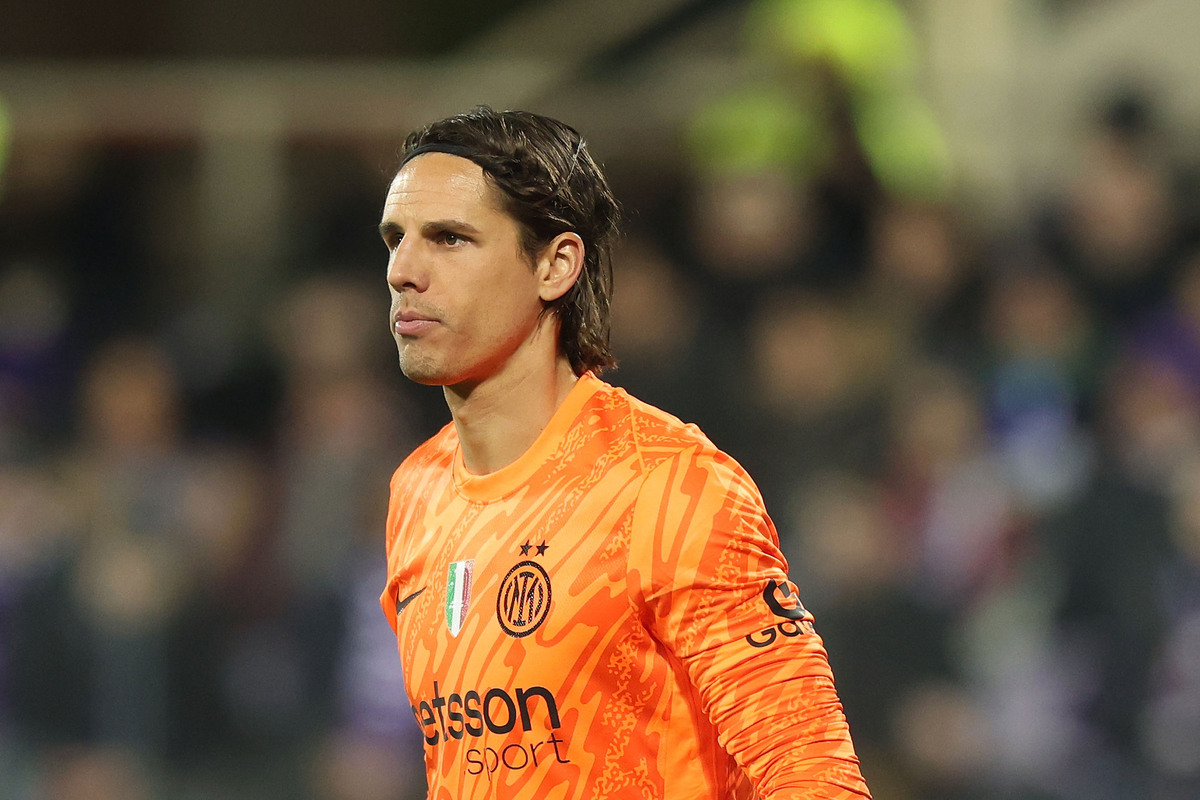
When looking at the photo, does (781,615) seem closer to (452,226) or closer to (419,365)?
(419,365)

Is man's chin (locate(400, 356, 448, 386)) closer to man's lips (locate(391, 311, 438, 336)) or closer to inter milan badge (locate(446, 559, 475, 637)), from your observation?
man's lips (locate(391, 311, 438, 336))

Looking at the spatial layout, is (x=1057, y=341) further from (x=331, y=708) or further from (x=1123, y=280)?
(x=331, y=708)

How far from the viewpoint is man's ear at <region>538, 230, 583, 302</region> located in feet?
10.1

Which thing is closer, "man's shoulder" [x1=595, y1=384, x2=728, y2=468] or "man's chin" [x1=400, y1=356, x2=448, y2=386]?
"man's shoulder" [x1=595, y1=384, x2=728, y2=468]

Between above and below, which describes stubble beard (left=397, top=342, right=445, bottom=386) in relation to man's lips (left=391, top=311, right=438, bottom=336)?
below

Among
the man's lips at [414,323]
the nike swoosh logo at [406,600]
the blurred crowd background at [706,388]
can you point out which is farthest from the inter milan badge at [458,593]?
the blurred crowd background at [706,388]

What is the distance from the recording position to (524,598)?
2885 mm

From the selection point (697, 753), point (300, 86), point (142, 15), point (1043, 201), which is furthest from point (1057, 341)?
point (142, 15)

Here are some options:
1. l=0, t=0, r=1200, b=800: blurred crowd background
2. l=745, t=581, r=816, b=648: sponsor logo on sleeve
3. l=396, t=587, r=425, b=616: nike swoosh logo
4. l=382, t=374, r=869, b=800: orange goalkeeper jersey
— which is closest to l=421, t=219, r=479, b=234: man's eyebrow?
l=382, t=374, r=869, b=800: orange goalkeeper jersey

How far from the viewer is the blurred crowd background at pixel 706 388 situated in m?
6.70

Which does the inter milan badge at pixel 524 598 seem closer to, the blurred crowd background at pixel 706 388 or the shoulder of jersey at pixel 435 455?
the shoulder of jersey at pixel 435 455

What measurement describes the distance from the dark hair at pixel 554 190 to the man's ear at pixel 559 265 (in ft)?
0.06

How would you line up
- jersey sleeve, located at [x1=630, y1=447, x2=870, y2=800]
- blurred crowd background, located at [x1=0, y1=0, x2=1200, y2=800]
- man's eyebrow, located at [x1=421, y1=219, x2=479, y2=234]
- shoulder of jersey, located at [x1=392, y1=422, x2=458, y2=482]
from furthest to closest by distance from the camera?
blurred crowd background, located at [x1=0, y1=0, x2=1200, y2=800] < shoulder of jersey, located at [x1=392, y1=422, x2=458, y2=482] < man's eyebrow, located at [x1=421, y1=219, x2=479, y2=234] < jersey sleeve, located at [x1=630, y1=447, x2=870, y2=800]

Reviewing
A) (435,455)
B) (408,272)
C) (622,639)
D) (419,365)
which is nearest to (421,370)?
(419,365)
